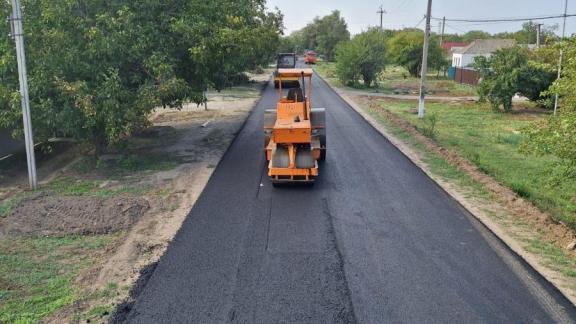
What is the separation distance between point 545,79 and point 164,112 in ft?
66.5

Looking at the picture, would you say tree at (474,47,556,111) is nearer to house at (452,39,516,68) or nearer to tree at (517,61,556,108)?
tree at (517,61,556,108)

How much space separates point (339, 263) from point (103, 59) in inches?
352

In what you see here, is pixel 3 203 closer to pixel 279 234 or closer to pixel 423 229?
pixel 279 234

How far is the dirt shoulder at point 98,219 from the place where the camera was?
741 cm

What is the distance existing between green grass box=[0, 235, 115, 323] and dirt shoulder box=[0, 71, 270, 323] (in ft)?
0.05

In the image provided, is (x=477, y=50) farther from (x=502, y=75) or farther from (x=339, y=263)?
(x=339, y=263)

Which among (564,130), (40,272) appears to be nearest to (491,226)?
(564,130)

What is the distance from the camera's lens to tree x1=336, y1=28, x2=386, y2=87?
4181cm

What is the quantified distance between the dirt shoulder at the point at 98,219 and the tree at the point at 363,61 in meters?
25.1

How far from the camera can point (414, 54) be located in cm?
5359

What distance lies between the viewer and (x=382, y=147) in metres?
17.8

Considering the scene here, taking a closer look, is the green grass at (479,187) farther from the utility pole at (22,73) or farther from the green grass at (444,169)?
the utility pole at (22,73)

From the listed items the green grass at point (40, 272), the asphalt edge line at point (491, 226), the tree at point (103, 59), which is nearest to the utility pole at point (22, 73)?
the tree at point (103, 59)

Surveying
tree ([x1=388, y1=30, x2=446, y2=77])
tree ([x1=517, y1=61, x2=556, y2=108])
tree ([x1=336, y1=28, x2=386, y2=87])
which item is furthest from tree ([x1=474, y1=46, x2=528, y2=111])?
tree ([x1=388, y1=30, x2=446, y2=77])
